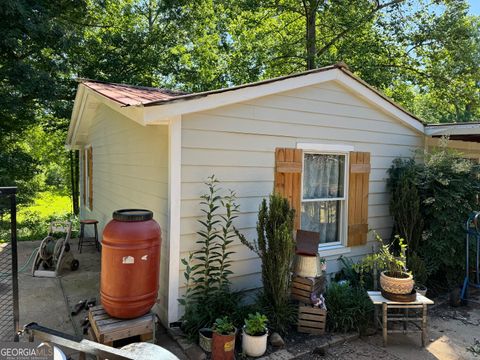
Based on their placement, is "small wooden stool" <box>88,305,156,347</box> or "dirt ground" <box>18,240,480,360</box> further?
"dirt ground" <box>18,240,480,360</box>

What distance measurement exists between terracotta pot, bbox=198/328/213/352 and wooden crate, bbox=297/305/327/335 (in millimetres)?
1038

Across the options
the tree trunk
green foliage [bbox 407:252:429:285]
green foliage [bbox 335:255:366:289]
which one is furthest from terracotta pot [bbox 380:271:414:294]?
the tree trunk

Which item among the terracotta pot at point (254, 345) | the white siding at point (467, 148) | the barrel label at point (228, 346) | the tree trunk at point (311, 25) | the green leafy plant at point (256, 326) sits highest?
the tree trunk at point (311, 25)

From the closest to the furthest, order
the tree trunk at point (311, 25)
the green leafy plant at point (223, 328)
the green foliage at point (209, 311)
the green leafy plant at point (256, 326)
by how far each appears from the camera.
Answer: the green leafy plant at point (223, 328) → the green leafy plant at point (256, 326) → the green foliage at point (209, 311) → the tree trunk at point (311, 25)

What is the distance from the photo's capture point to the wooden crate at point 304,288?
153 inches

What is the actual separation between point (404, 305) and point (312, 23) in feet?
40.4

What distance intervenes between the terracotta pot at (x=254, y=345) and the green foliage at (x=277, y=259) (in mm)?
445

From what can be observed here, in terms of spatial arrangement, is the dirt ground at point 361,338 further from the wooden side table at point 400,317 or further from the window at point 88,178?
the window at point 88,178

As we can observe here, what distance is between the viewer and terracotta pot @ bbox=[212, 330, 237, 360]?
312cm

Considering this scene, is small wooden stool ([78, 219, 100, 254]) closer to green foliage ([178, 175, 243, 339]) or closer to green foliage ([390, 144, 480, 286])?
green foliage ([178, 175, 243, 339])

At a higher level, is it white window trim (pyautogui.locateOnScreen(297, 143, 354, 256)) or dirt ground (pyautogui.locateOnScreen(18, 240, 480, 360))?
white window trim (pyautogui.locateOnScreen(297, 143, 354, 256))

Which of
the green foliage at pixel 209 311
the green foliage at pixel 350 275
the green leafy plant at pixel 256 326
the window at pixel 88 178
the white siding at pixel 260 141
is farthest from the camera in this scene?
the window at pixel 88 178

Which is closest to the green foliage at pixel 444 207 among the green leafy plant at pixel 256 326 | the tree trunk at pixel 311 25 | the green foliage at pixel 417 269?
the green foliage at pixel 417 269

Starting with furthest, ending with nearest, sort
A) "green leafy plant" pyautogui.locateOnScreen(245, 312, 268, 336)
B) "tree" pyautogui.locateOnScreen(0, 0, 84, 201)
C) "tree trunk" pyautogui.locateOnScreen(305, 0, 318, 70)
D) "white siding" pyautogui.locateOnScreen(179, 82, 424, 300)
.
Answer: "tree trunk" pyautogui.locateOnScreen(305, 0, 318, 70), "tree" pyautogui.locateOnScreen(0, 0, 84, 201), "white siding" pyautogui.locateOnScreen(179, 82, 424, 300), "green leafy plant" pyautogui.locateOnScreen(245, 312, 268, 336)
